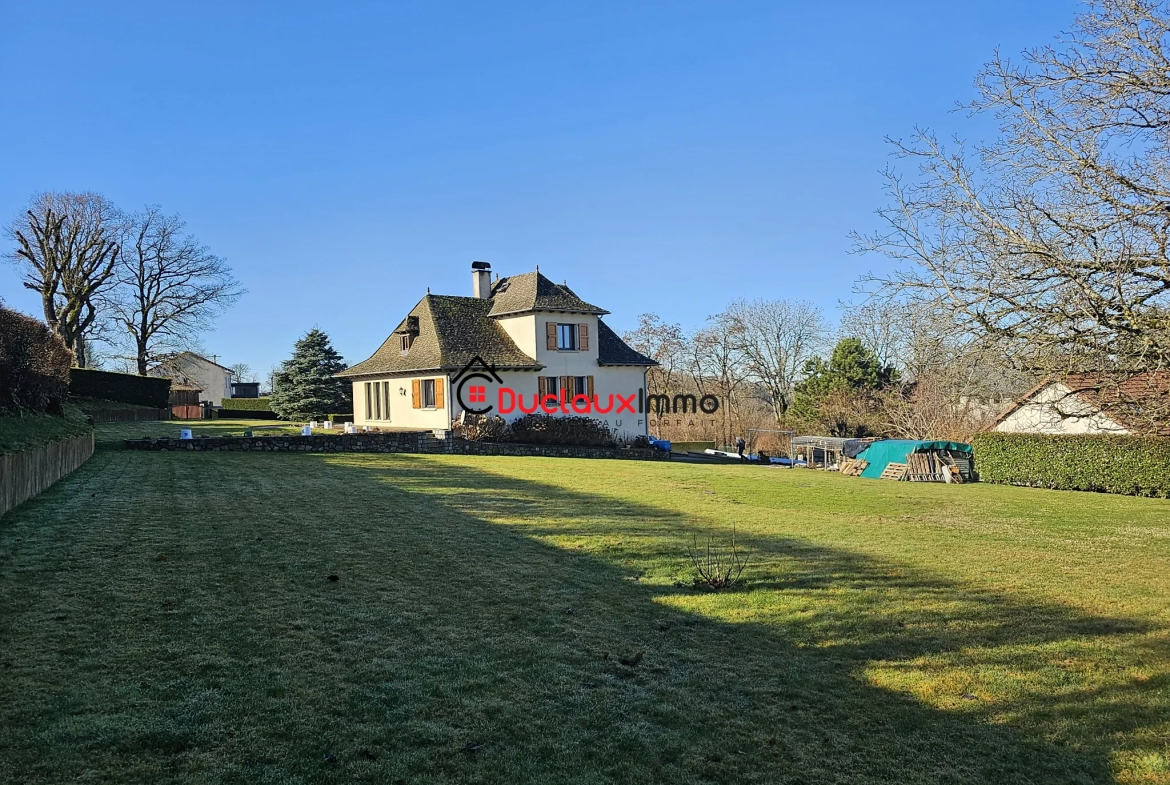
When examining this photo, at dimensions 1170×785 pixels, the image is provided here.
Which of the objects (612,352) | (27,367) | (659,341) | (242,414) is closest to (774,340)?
(659,341)

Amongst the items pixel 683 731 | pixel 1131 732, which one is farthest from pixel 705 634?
pixel 1131 732

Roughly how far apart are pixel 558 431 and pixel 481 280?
9692mm

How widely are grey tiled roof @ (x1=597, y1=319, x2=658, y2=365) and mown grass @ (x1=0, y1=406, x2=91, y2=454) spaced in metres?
22.2

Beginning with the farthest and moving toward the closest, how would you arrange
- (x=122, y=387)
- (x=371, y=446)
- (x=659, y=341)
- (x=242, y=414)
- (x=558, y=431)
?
(x=659, y=341), (x=242, y=414), (x=122, y=387), (x=558, y=431), (x=371, y=446)

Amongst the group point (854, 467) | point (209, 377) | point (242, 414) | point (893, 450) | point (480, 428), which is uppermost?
point (209, 377)

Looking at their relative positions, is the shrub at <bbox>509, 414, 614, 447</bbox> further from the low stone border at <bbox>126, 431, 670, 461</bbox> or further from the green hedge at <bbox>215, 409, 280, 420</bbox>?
the green hedge at <bbox>215, 409, 280, 420</bbox>

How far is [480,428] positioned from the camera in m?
29.7

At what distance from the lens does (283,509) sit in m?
11.2

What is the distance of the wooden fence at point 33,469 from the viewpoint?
9383 millimetres

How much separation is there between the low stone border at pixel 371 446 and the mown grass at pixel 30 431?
558 centimetres

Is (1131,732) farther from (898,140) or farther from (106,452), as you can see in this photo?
(106,452)

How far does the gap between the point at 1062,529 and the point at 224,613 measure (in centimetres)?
1231

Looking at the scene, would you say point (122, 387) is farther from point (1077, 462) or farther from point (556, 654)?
point (1077, 462)

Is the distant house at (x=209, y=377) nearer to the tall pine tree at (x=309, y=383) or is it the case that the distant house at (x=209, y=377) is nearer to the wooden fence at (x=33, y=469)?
the tall pine tree at (x=309, y=383)
